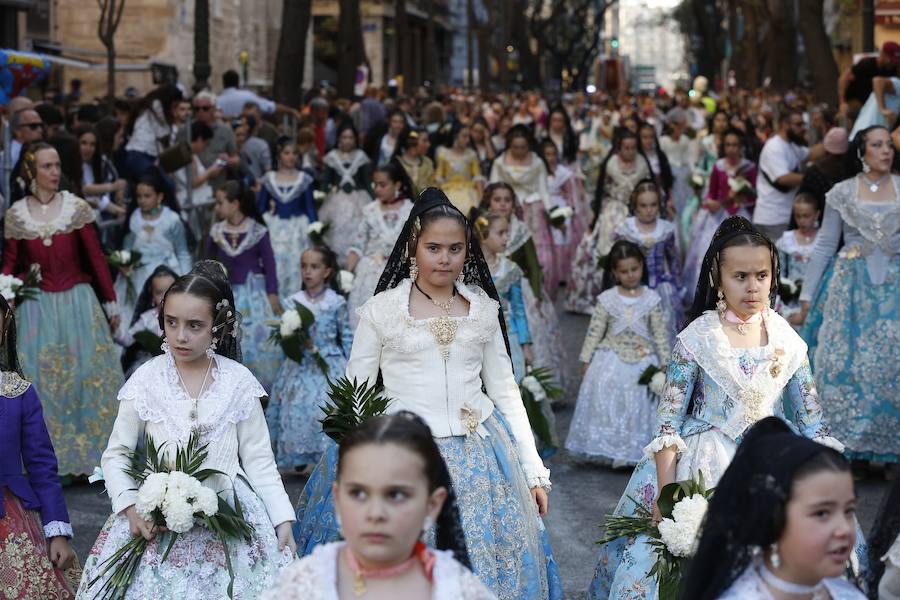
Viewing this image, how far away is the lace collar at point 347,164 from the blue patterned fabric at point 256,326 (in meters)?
4.48

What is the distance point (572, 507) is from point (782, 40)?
96.5 feet

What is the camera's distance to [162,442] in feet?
20.7

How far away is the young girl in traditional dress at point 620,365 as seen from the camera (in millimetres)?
11180

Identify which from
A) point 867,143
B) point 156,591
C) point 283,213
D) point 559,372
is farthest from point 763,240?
point 283,213

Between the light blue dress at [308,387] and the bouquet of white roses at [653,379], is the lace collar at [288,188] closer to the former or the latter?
the light blue dress at [308,387]

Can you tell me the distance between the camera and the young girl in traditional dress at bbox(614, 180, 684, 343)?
1328 centimetres

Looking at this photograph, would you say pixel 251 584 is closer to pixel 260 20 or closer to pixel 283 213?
pixel 283 213

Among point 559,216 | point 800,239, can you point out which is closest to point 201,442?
point 800,239

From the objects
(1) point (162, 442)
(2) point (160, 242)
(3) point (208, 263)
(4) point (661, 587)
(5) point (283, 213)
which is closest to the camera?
(4) point (661, 587)

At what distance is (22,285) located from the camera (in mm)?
9867

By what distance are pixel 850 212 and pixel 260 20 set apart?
39955 mm

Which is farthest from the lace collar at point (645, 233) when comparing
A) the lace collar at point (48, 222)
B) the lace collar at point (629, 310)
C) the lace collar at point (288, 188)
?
the lace collar at point (48, 222)

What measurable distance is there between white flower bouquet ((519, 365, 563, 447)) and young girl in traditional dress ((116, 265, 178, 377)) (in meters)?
2.29

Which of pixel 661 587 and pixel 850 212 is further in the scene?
pixel 850 212
